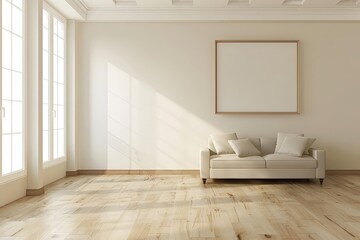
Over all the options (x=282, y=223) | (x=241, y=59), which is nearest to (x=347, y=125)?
(x=241, y=59)

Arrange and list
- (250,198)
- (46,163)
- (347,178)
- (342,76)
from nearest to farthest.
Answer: (250,198), (46,163), (347,178), (342,76)

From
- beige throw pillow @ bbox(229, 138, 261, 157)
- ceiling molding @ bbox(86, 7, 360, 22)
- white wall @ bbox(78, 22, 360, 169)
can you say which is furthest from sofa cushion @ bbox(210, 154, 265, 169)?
ceiling molding @ bbox(86, 7, 360, 22)

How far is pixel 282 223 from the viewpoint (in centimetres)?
473

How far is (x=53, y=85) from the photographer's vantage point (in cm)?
784

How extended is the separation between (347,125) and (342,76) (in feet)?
3.24

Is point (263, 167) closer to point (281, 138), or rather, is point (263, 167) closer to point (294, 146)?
point (294, 146)

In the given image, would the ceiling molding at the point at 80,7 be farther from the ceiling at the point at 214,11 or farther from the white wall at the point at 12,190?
the white wall at the point at 12,190

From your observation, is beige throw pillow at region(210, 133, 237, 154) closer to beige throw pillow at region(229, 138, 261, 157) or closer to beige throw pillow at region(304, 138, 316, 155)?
beige throw pillow at region(229, 138, 261, 157)

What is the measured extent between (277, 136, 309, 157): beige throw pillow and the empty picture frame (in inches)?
34.7

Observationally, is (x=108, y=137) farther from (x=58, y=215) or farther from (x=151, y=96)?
(x=58, y=215)

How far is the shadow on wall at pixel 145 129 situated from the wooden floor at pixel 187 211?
1.06 m

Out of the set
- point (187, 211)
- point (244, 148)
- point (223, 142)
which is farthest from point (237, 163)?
point (187, 211)

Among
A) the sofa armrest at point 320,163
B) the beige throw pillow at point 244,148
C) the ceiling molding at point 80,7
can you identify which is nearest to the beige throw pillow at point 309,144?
the sofa armrest at point 320,163

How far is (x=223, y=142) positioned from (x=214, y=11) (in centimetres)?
259
